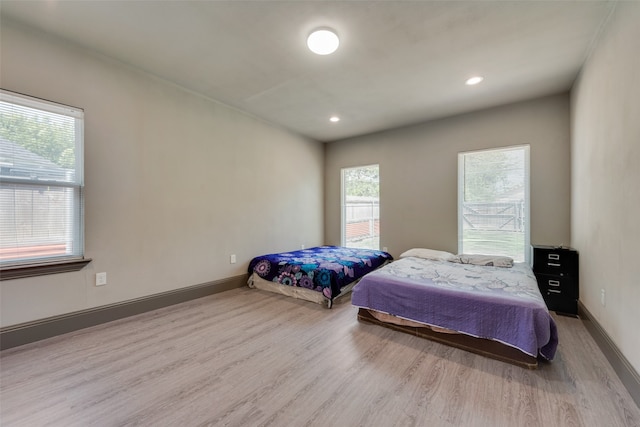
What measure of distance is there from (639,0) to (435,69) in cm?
142

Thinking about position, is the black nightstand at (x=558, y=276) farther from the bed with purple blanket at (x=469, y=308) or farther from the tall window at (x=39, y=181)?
the tall window at (x=39, y=181)

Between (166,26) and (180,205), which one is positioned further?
(180,205)

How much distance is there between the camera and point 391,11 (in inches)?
78.1

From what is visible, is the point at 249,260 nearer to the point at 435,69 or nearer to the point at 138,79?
the point at 138,79

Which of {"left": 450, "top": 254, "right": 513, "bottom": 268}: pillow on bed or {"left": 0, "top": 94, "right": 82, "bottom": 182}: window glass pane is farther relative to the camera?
{"left": 450, "top": 254, "right": 513, "bottom": 268}: pillow on bed

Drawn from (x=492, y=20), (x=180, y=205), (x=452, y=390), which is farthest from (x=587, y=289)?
(x=180, y=205)

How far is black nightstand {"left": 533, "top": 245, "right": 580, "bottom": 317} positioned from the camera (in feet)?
9.29

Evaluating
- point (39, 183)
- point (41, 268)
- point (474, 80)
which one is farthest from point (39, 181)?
point (474, 80)

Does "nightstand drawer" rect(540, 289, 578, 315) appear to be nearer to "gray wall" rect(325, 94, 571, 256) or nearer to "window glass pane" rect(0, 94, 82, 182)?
"gray wall" rect(325, 94, 571, 256)

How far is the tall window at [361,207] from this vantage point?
16.6 feet

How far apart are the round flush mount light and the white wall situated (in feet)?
6.26

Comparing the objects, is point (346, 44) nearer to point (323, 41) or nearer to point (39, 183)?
point (323, 41)

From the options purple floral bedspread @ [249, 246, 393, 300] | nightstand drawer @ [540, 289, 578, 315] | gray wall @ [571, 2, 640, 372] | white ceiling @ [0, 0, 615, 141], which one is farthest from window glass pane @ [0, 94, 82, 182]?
nightstand drawer @ [540, 289, 578, 315]

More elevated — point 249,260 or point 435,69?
point 435,69
